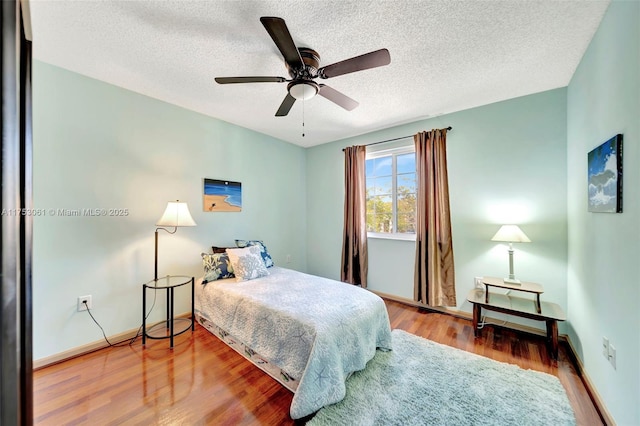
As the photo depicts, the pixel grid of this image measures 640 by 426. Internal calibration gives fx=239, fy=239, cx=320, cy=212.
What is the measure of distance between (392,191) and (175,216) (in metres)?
2.82

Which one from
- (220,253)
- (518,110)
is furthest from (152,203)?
(518,110)

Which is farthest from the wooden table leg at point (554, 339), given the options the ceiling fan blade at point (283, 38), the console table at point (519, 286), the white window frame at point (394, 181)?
the ceiling fan blade at point (283, 38)

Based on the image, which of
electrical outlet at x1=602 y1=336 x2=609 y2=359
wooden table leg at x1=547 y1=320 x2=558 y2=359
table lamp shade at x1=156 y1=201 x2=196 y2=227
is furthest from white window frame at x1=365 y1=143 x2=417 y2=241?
table lamp shade at x1=156 y1=201 x2=196 y2=227

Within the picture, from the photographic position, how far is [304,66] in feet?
5.62

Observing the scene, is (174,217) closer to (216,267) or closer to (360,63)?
(216,267)

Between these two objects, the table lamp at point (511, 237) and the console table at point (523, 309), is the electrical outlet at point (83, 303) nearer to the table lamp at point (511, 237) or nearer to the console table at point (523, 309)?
the console table at point (523, 309)

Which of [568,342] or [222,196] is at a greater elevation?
[222,196]

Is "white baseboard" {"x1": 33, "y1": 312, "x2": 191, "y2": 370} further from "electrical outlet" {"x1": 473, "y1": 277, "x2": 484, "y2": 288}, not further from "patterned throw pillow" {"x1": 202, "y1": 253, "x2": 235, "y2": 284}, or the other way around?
"electrical outlet" {"x1": 473, "y1": 277, "x2": 484, "y2": 288}

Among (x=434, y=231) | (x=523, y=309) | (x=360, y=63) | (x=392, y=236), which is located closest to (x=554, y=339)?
(x=523, y=309)

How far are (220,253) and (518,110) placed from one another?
3.80 metres

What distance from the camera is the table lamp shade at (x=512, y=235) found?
93.5 inches

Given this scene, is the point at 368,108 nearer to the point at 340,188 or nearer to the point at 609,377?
the point at 340,188

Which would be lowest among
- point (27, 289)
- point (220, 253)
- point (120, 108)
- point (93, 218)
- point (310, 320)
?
point (310, 320)

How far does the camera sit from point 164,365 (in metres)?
2.03
